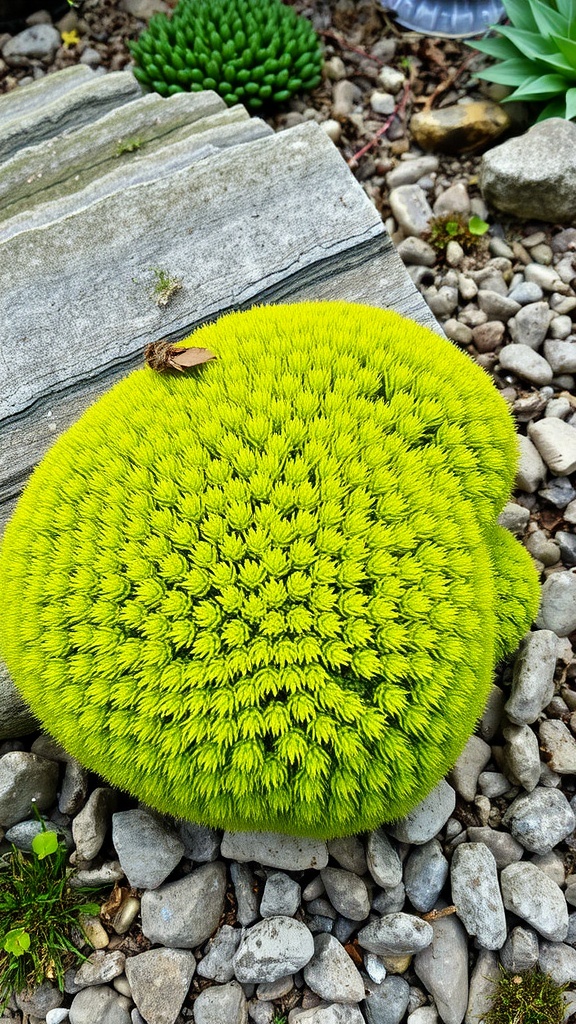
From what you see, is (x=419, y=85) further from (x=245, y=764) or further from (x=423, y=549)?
(x=245, y=764)

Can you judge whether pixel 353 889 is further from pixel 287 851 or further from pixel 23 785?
pixel 23 785

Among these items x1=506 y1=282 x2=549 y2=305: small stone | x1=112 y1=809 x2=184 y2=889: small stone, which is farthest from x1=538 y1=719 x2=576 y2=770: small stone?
x1=506 y1=282 x2=549 y2=305: small stone

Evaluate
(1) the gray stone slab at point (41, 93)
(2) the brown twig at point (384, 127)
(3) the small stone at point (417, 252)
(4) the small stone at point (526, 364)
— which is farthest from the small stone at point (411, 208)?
(1) the gray stone slab at point (41, 93)

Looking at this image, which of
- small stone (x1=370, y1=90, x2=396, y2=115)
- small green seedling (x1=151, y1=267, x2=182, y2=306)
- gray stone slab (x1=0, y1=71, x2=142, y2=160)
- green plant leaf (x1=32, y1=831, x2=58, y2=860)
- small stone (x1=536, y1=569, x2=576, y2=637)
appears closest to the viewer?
green plant leaf (x1=32, y1=831, x2=58, y2=860)

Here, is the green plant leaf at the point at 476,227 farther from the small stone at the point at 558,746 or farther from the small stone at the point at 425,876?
the small stone at the point at 425,876

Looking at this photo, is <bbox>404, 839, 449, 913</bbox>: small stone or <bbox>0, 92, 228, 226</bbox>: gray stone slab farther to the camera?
<bbox>0, 92, 228, 226</bbox>: gray stone slab

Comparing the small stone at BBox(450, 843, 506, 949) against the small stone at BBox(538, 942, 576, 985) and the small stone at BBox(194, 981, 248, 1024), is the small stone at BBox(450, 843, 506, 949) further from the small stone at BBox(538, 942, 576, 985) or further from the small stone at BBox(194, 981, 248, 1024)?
the small stone at BBox(194, 981, 248, 1024)

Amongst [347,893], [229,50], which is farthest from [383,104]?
[347,893]
